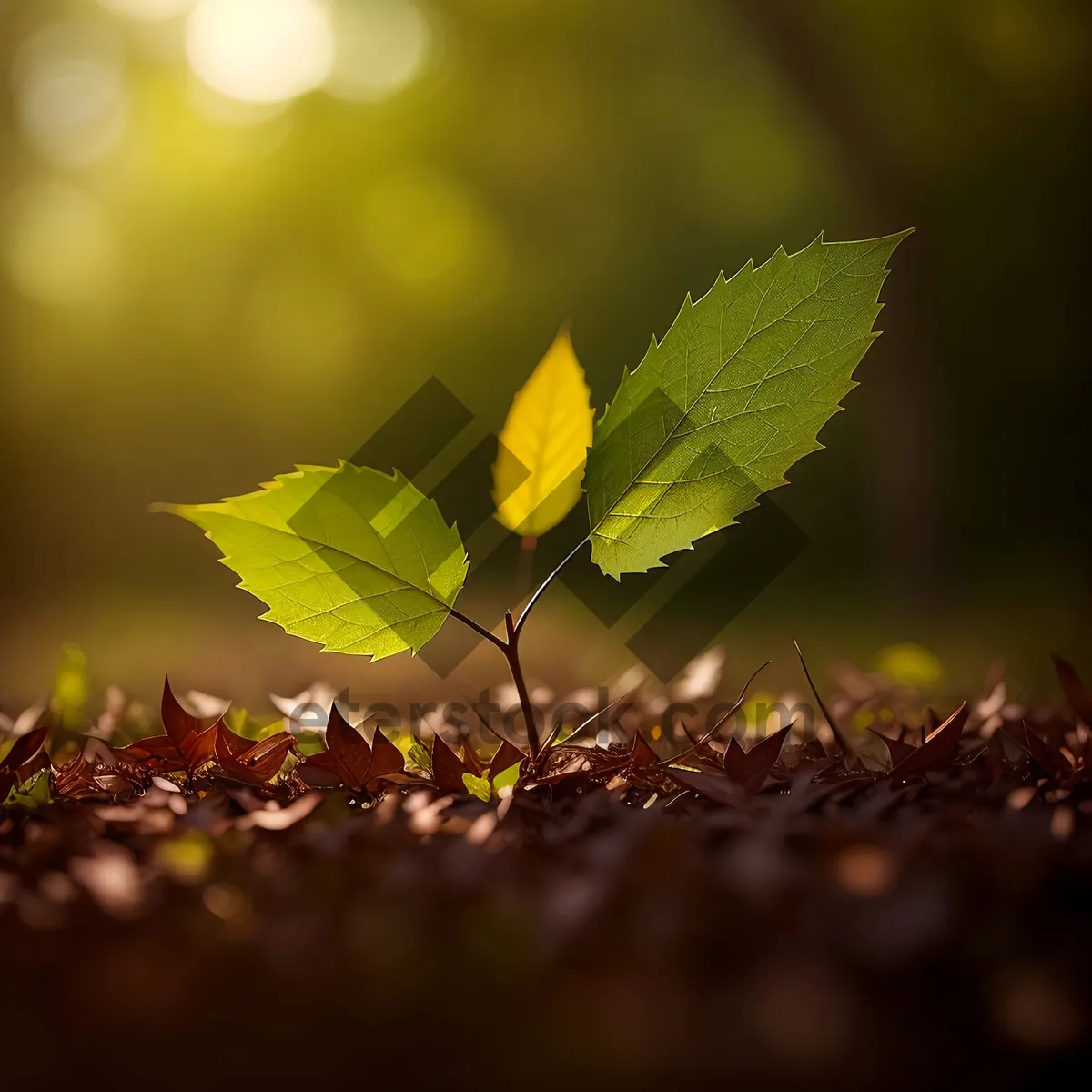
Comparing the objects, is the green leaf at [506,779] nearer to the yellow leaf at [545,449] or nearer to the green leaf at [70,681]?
the yellow leaf at [545,449]

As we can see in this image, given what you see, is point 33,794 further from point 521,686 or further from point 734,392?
point 734,392

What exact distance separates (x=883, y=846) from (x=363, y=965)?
12 centimetres

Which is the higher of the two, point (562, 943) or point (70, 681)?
point (70, 681)

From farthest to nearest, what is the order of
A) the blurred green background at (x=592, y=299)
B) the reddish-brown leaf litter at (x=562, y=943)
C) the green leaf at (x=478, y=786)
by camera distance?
the blurred green background at (x=592, y=299)
the green leaf at (x=478, y=786)
the reddish-brown leaf litter at (x=562, y=943)

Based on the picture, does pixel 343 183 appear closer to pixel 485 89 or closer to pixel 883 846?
pixel 485 89

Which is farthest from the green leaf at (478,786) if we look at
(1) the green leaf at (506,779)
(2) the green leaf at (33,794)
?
(2) the green leaf at (33,794)

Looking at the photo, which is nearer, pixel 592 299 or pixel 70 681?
pixel 70 681

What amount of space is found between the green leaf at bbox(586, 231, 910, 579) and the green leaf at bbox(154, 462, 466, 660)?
0.06 metres

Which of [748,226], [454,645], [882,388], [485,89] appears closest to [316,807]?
[454,645]

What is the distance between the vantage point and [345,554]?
28 cm

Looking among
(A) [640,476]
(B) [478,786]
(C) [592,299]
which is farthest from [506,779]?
(C) [592,299]

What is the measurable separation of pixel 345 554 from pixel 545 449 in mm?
78

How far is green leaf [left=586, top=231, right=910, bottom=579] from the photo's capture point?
0.28m

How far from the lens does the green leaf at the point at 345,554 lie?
271 millimetres
